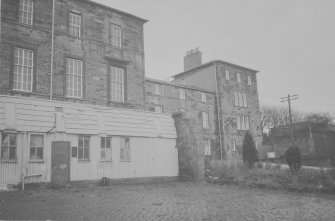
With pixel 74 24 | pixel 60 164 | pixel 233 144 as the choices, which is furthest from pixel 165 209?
pixel 233 144

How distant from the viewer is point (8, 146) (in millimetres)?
15266

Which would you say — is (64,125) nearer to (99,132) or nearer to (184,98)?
(99,132)

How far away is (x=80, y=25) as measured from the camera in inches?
904

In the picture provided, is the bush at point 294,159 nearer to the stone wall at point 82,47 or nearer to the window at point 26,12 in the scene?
the stone wall at point 82,47

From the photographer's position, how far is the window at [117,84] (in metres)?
24.0

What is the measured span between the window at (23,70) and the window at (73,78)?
2.31 m

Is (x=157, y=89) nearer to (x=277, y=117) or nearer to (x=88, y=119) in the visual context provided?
(x=88, y=119)

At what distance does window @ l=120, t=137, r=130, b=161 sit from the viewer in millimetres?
19672

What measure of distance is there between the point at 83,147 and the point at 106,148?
1.48 metres

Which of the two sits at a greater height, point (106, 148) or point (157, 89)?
point (157, 89)

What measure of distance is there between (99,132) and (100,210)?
9.88 metres

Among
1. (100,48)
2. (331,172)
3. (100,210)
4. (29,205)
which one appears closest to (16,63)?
(100,48)

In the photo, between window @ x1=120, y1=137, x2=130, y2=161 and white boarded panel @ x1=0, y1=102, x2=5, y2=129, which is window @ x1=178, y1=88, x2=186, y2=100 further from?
white boarded panel @ x1=0, y1=102, x2=5, y2=129

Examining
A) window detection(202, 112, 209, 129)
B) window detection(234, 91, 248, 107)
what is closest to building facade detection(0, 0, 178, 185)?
window detection(202, 112, 209, 129)
